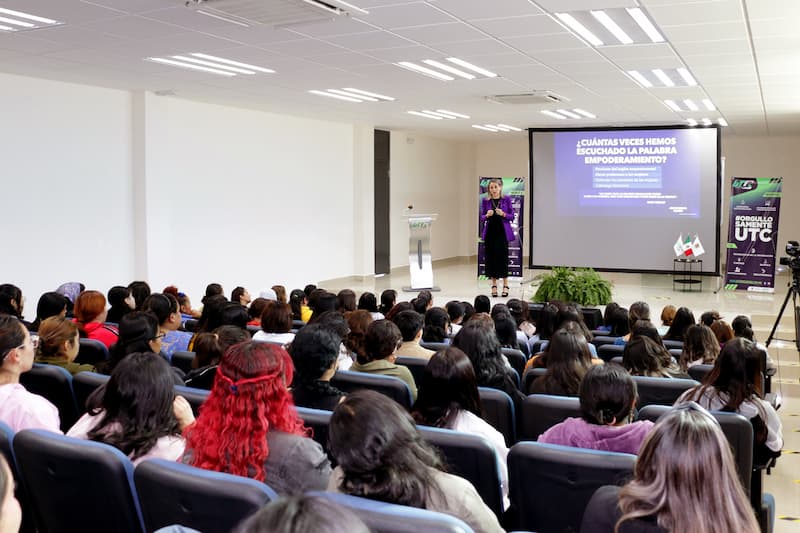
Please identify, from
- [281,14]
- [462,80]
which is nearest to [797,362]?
[462,80]

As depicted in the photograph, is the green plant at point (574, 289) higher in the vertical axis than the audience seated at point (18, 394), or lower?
lower

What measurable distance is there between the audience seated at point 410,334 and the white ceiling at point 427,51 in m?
2.15

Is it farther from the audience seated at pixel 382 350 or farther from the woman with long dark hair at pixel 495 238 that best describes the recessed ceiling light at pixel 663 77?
the audience seated at pixel 382 350

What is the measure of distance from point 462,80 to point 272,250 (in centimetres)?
546

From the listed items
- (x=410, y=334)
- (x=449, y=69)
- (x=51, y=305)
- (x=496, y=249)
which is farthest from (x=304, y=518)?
(x=496, y=249)

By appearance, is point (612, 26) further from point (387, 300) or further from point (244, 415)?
point (244, 415)

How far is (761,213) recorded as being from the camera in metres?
13.5

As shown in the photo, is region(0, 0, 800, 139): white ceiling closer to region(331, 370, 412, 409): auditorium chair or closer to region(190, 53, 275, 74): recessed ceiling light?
region(190, 53, 275, 74): recessed ceiling light

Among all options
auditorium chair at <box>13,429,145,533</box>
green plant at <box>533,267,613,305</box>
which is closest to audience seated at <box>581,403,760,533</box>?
auditorium chair at <box>13,429,145,533</box>

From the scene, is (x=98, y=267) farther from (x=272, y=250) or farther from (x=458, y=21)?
(x=458, y=21)

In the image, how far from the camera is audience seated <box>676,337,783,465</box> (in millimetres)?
3342

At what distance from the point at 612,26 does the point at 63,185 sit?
21.8 feet

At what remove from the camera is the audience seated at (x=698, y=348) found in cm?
463

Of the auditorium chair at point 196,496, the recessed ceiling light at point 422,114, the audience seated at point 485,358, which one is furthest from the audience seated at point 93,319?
the recessed ceiling light at point 422,114
